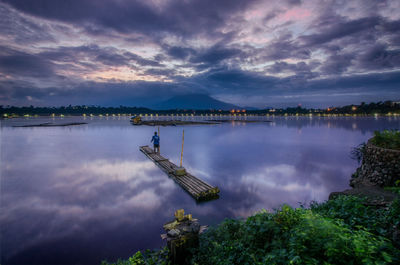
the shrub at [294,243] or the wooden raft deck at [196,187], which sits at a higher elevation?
the shrub at [294,243]

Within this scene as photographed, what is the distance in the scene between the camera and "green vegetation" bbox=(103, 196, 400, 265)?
3.67 meters

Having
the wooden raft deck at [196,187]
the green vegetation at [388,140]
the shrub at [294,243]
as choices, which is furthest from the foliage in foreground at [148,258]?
the green vegetation at [388,140]

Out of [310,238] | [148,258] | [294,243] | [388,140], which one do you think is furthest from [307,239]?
[388,140]

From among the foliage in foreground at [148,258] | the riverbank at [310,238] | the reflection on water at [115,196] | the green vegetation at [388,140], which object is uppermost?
the green vegetation at [388,140]

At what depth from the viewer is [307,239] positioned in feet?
14.1

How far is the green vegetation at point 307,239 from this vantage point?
144 inches

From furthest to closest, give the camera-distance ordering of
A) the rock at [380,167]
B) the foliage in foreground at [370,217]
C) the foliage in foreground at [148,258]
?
the rock at [380,167] → the foliage in foreground at [148,258] → the foliage in foreground at [370,217]

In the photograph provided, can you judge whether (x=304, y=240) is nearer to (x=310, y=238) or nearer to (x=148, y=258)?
(x=310, y=238)

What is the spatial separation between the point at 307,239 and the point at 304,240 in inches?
6.4

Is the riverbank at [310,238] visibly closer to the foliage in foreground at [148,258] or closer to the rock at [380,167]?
the foliage in foreground at [148,258]

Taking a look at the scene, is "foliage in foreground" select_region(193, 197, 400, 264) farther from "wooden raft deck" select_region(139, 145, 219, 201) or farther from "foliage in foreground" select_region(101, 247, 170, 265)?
"wooden raft deck" select_region(139, 145, 219, 201)

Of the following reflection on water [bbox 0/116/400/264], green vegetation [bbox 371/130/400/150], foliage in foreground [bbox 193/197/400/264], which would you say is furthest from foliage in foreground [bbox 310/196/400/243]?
green vegetation [bbox 371/130/400/150]

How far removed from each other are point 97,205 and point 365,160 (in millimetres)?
16884

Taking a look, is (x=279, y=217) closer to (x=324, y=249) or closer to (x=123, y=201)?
(x=324, y=249)
